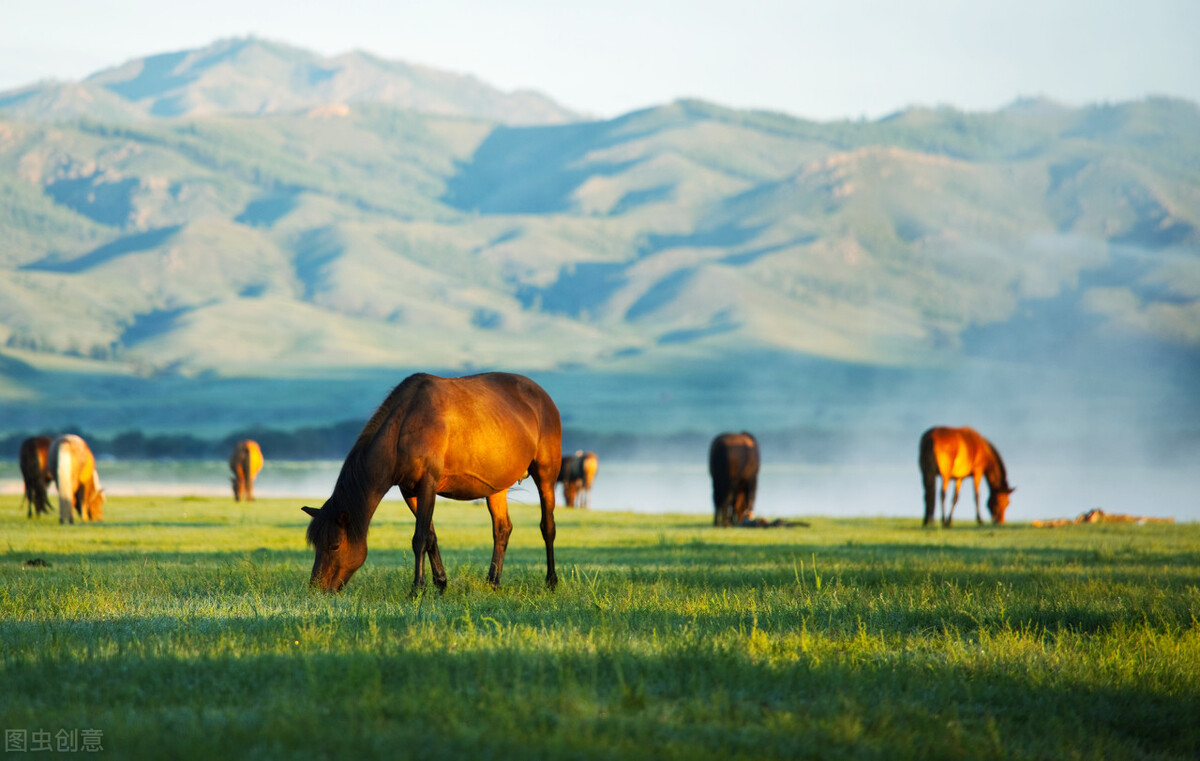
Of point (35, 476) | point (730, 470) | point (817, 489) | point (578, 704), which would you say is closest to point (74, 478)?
point (35, 476)

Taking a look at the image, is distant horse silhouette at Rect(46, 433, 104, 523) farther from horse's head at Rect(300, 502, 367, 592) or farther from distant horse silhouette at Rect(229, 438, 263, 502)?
horse's head at Rect(300, 502, 367, 592)

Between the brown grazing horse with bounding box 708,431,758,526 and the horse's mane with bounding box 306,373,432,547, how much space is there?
1702 centimetres

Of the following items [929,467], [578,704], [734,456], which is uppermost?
[734,456]

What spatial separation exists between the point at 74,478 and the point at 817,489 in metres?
45.3

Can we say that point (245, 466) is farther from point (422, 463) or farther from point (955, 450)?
point (422, 463)

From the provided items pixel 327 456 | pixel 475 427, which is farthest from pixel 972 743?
pixel 327 456

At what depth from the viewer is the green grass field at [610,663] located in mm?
6125

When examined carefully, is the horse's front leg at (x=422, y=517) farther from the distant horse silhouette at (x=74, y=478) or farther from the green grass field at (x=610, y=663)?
the distant horse silhouette at (x=74, y=478)

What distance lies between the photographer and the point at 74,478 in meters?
25.2

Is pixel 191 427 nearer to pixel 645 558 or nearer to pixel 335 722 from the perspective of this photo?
pixel 645 558

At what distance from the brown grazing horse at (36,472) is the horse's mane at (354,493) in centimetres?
1783

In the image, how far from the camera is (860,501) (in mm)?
54000

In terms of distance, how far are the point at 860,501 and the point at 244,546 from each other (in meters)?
39.6

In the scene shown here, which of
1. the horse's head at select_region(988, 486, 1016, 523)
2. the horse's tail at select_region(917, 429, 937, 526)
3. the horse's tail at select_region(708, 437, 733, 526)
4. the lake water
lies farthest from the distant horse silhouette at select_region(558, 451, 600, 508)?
the horse's tail at select_region(917, 429, 937, 526)
